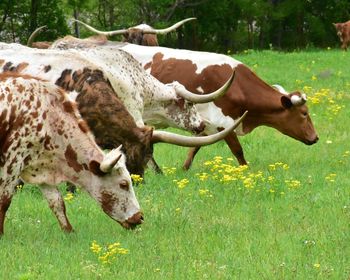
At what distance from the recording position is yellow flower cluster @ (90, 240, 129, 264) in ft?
24.6

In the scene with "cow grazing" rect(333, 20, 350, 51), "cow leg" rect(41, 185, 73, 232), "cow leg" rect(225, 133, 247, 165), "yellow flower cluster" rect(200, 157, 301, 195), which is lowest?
"cow grazing" rect(333, 20, 350, 51)

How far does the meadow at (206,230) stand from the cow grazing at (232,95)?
0.51 m

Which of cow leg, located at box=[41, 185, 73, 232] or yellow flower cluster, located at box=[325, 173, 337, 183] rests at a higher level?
cow leg, located at box=[41, 185, 73, 232]

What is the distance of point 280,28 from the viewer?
1972 inches

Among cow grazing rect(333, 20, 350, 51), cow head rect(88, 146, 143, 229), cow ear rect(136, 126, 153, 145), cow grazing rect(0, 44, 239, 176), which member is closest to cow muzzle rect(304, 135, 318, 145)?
cow grazing rect(0, 44, 239, 176)

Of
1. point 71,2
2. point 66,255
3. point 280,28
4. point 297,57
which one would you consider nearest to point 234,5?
point 280,28

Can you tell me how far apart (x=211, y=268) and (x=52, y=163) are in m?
Result: 2.15

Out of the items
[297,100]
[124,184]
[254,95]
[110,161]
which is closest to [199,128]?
[254,95]

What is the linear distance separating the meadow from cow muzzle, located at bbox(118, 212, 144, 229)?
68 millimetres

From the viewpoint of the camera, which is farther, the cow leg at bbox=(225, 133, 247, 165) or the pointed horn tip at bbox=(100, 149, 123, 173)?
the cow leg at bbox=(225, 133, 247, 165)

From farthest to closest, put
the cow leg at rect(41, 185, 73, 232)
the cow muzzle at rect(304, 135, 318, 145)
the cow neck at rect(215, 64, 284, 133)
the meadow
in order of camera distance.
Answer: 1. the cow muzzle at rect(304, 135, 318, 145)
2. the cow neck at rect(215, 64, 284, 133)
3. the cow leg at rect(41, 185, 73, 232)
4. the meadow

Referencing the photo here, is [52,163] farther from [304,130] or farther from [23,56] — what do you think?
[304,130]

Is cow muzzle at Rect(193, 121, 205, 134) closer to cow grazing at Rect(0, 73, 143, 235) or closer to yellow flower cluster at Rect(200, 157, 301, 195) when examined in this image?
yellow flower cluster at Rect(200, 157, 301, 195)

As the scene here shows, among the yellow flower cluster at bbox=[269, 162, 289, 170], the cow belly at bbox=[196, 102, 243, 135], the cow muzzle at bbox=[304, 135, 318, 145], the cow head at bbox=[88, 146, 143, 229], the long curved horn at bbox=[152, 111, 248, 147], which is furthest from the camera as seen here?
the cow muzzle at bbox=[304, 135, 318, 145]
